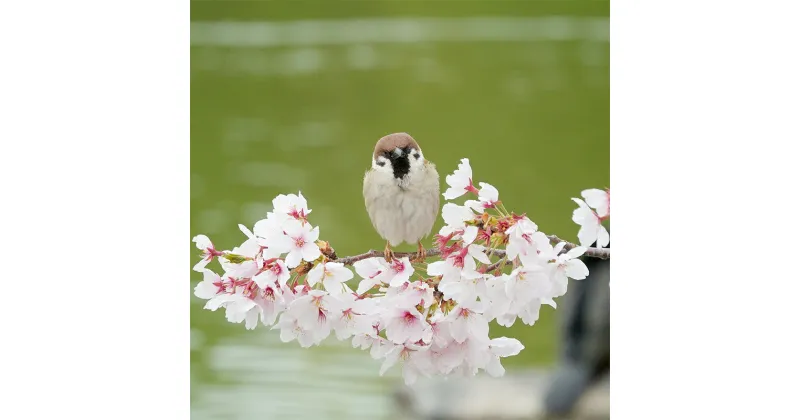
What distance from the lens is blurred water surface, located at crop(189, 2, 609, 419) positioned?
295 centimetres

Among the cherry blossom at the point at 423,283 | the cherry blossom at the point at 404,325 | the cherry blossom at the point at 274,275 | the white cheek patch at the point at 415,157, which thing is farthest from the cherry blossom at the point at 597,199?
the cherry blossom at the point at 274,275

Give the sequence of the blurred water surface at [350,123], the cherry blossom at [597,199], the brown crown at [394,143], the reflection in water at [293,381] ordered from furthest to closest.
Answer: the reflection in water at [293,381], the blurred water surface at [350,123], the brown crown at [394,143], the cherry blossom at [597,199]

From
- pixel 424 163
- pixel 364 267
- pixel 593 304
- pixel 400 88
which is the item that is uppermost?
pixel 400 88

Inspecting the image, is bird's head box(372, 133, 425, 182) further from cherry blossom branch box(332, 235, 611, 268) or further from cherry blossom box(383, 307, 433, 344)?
cherry blossom box(383, 307, 433, 344)

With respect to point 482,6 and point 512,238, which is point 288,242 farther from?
point 482,6

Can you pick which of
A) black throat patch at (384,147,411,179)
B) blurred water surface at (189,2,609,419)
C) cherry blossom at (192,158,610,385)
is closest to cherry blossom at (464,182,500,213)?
cherry blossom at (192,158,610,385)

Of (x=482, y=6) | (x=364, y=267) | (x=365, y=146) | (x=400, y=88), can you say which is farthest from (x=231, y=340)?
(x=364, y=267)

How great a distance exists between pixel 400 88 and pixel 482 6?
41.1 inches

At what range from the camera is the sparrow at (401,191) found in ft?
7.54

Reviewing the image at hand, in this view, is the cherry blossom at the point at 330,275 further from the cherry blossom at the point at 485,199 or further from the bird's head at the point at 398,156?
the bird's head at the point at 398,156
